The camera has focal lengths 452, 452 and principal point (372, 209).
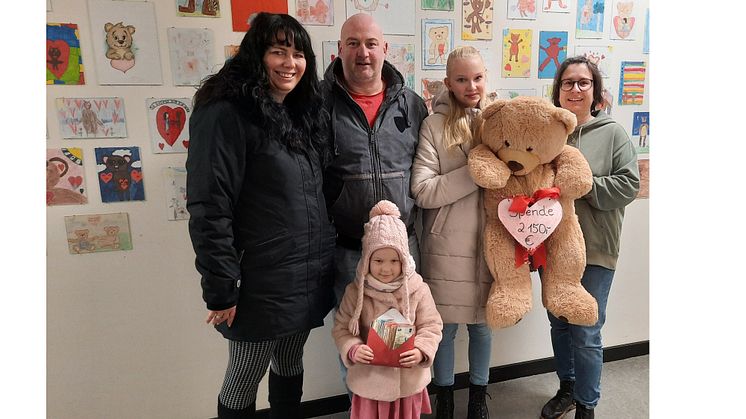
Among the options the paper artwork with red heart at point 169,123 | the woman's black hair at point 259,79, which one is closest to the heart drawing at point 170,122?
the paper artwork with red heart at point 169,123

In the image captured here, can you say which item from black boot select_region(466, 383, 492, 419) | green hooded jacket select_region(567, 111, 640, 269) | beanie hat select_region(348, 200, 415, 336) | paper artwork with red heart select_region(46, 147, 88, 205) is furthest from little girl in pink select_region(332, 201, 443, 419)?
paper artwork with red heart select_region(46, 147, 88, 205)

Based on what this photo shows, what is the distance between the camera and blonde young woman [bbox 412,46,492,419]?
1.50 m

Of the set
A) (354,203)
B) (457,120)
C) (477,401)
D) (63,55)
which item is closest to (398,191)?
(354,203)

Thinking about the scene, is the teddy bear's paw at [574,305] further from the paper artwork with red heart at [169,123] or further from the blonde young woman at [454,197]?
the paper artwork with red heart at [169,123]

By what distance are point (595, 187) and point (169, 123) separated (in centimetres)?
153

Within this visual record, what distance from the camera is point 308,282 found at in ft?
→ 4.50

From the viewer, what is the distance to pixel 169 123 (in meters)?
1.64

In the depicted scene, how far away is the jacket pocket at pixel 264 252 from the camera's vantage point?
50.8 inches

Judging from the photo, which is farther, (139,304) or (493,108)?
(139,304)

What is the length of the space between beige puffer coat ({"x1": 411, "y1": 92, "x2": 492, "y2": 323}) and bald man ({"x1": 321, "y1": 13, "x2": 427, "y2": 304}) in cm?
5

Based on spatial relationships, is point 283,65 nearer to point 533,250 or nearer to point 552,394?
point 533,250

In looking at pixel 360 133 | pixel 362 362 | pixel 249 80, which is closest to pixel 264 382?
pixel 362 362

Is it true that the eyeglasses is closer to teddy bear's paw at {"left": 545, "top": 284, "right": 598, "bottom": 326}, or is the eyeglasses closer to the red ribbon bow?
the red ribbon bow

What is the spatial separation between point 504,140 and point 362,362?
2.68ft
